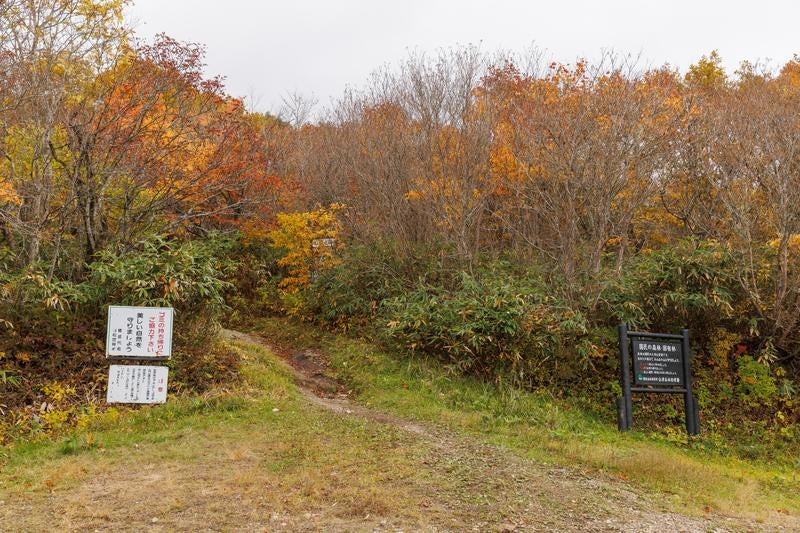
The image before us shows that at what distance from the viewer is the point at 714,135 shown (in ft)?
40.3

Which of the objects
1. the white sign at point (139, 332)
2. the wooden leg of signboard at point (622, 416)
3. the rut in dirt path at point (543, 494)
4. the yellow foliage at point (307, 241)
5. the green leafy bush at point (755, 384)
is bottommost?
the rut in dirt path at point (543, 494)

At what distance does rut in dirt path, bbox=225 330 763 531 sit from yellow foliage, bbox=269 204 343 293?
712cm

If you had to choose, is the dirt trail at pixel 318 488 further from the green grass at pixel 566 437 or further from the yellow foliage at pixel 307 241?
the yellow foliage at pixel 307 241

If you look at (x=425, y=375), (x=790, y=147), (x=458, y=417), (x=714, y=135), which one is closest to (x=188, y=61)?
(x=425, y=375)

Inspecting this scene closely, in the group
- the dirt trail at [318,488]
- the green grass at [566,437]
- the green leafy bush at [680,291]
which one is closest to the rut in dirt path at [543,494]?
the dirt trail at [318,488]

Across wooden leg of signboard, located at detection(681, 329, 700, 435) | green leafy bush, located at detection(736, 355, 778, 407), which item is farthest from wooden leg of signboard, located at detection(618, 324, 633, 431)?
green leafy bush, located at detection(736, 355, 778, 407)

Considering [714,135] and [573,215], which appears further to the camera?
[714,135]

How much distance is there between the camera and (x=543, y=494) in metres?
6.01

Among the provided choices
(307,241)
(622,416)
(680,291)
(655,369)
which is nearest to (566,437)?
(622,416)

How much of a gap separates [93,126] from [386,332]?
19.4 ft

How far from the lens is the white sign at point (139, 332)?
859cm

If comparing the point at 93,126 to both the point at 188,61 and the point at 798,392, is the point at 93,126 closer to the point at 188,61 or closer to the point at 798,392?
the point at 188,61

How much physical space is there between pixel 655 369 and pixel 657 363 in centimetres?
10

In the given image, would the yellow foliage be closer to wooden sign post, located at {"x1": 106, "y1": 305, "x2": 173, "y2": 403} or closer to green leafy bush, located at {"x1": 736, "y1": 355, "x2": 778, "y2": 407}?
wooden sign post, located at {"x1": 106, "y1": 305, "x2": 173, "y2": 403}
